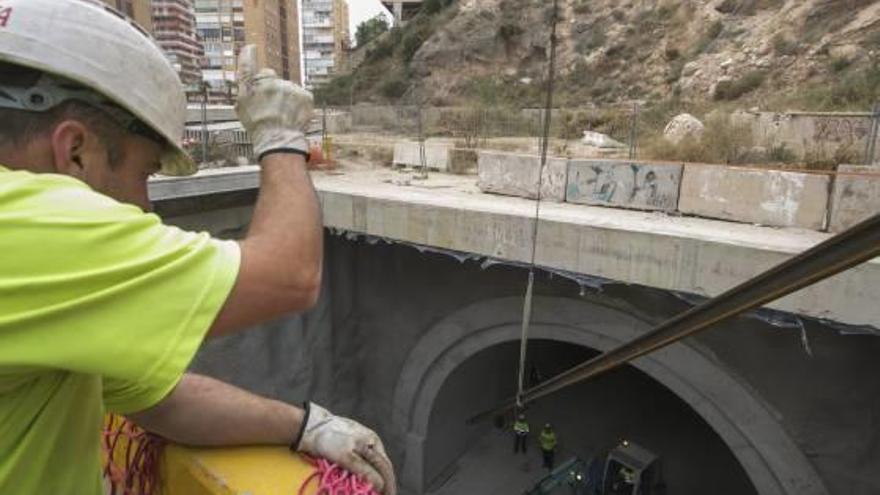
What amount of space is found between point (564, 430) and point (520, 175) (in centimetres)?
571

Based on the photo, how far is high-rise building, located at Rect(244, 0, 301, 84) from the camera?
174 feet

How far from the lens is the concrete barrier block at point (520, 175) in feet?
22.5

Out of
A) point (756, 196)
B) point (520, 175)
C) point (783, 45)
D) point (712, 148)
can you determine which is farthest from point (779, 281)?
point (783, 45)

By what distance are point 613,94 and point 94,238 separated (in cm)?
2432

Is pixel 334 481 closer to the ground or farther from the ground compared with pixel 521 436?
farther from the ground

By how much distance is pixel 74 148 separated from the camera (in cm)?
103

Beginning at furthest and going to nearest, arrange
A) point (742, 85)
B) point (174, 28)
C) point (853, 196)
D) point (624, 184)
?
point (174, 28)
point (742, 85)
point (624, 184)
point (853, 196)

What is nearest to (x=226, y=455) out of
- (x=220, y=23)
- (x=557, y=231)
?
(x=557, y=231)

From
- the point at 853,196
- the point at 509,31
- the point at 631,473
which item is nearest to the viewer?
the point at 853,196

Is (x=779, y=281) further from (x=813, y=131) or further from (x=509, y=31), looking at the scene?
(x=509, y=31)

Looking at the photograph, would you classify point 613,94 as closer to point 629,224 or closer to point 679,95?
point 679,95

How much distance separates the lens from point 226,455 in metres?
1.47

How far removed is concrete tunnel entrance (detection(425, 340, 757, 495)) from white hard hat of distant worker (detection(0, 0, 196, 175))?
734 centimetres

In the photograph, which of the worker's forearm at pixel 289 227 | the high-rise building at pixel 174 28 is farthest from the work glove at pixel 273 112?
the high-rise building at pixel 174 28
